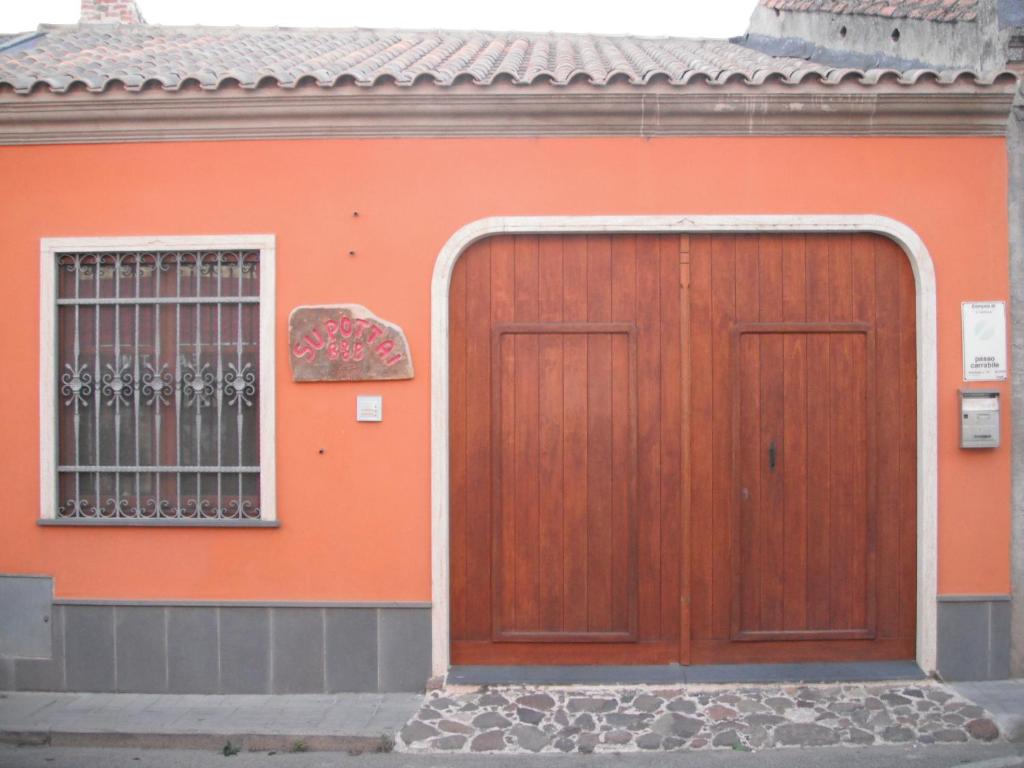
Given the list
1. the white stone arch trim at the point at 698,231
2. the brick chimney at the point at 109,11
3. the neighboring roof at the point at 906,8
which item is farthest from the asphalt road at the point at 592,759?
the brick chimney at the point at 109,11

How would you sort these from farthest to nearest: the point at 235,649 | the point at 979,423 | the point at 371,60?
1. the point at 371,60
2. the point at 235,649
3. the point at 979,423

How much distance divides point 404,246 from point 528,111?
3.65ft

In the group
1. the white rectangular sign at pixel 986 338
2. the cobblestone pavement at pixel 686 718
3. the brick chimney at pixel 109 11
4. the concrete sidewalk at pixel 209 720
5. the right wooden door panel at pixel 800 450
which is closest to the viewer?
the cobblestone pavement at pixel 686 718

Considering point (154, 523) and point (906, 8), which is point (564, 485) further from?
point (906, 8)

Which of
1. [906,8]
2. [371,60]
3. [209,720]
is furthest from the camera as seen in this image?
[371,60]

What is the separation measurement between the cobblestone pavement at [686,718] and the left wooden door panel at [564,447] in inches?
15.2

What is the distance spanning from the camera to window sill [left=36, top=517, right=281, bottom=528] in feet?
17.5

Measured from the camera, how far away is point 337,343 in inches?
211

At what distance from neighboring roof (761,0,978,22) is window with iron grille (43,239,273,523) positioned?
463cm

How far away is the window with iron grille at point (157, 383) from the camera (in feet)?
17.9

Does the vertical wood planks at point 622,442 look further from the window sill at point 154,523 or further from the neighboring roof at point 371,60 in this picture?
the window sill at point 154,523

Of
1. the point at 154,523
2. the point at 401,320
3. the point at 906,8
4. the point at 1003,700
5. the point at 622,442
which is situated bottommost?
the point at 1003,700

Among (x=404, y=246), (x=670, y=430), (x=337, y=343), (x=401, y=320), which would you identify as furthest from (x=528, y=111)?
(x=670, y=430)

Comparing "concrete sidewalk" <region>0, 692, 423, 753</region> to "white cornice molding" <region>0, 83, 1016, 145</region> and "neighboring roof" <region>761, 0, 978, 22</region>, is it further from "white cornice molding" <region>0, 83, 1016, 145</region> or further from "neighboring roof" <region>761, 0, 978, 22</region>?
"neighboring roof" <region>761, 0, 978, 22</region>
